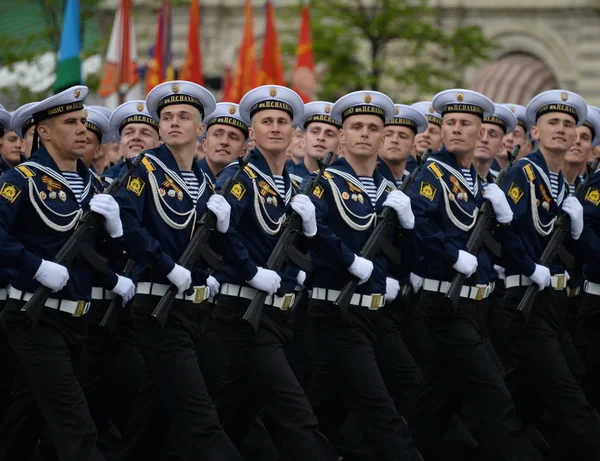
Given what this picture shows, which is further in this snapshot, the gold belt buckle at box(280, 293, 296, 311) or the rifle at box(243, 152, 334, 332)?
the gold belt buckle at box(280, 293, 296, 311)

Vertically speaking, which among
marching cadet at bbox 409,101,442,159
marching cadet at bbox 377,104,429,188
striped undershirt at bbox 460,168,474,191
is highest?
marching cadet at bbox 409,101,442,159

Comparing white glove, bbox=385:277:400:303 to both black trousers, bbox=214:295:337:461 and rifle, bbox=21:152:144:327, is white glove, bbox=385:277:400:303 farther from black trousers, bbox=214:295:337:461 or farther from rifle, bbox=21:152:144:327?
rifle, bbox=21:152:144:327

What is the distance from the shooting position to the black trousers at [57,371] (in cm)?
705

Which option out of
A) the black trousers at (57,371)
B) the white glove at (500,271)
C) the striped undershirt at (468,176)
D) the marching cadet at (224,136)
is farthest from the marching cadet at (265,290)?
the white glove at (500,271)

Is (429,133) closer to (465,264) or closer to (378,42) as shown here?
(465,264)

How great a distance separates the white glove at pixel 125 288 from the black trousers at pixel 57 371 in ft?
3.08

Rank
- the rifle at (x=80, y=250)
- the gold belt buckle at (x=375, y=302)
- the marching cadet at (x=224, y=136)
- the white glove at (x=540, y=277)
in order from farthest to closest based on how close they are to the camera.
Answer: the marching cadet at (x=224, y=136) < the white glove at (x=540, y=277) < the gold belt buckle at (x=375, y=302) < the rifle at (x=80, y=250)

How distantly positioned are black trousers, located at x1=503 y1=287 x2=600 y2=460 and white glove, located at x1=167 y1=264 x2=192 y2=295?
2250mm

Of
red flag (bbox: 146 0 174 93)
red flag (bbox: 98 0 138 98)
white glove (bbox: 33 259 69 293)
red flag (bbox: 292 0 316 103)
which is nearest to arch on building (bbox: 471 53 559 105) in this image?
red flag (bbox: 292 0 316 103)

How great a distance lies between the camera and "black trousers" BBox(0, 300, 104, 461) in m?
7.05

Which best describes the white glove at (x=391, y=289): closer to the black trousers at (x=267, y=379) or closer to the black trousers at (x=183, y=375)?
the black trousers at (x=267, y=379)

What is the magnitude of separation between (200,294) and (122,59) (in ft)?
29.1

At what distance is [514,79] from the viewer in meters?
29.6

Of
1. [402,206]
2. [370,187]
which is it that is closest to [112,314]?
[370,187]
